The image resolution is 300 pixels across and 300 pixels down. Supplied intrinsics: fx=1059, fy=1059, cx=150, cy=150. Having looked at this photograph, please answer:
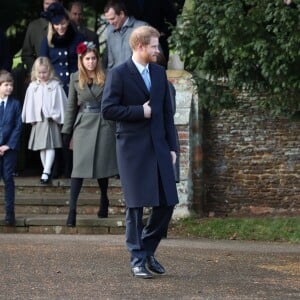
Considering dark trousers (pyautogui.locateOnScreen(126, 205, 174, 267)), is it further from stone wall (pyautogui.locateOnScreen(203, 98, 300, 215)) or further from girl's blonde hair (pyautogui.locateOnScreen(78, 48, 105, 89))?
stone wall (pyautogui.locateOnScreen(203, 98, 300, 215))

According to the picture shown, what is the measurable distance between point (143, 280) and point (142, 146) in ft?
3.45

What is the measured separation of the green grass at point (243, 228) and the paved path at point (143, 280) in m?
0.42

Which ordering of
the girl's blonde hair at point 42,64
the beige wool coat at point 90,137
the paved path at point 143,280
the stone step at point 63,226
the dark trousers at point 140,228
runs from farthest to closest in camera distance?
the girl's blonde hair at point 42,64
the stone step at point 63,226
the beige wool coat at point 90,137
the dark trousers at point 140,228
the paved path at point 143,280

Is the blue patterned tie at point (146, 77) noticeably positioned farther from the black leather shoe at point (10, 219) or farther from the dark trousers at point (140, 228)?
the black leather shoe at point (10, 219)

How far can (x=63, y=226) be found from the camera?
467 inches

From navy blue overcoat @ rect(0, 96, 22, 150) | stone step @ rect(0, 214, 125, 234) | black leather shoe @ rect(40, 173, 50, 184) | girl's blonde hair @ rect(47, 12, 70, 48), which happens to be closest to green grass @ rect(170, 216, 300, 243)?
stone step @ rect(0, 214, 125, 234)

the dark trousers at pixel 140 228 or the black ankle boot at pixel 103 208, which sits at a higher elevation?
the dark trousers at pixel 140 228

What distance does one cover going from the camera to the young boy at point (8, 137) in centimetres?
1185

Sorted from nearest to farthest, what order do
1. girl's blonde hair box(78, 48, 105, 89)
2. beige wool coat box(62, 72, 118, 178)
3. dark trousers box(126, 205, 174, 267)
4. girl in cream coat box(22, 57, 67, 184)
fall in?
1. dark trousers box(126, 205, 174, 267)
2. girl's blonde hair box(78, 48, 105, 89)
3. beige wool coat box(62, 72, 118, 178)
4. girl in cream coat box(22, 57, 67, 184)

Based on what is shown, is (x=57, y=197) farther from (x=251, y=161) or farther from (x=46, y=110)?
(x=251, y=161)

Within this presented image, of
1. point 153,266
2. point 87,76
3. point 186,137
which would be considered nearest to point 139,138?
point 153,266

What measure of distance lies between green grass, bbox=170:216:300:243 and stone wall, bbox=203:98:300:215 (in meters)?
0.45

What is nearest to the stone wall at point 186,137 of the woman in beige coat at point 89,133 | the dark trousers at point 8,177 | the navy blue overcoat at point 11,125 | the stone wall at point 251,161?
the stone wall at point 251,161

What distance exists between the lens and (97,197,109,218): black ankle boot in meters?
11.9
